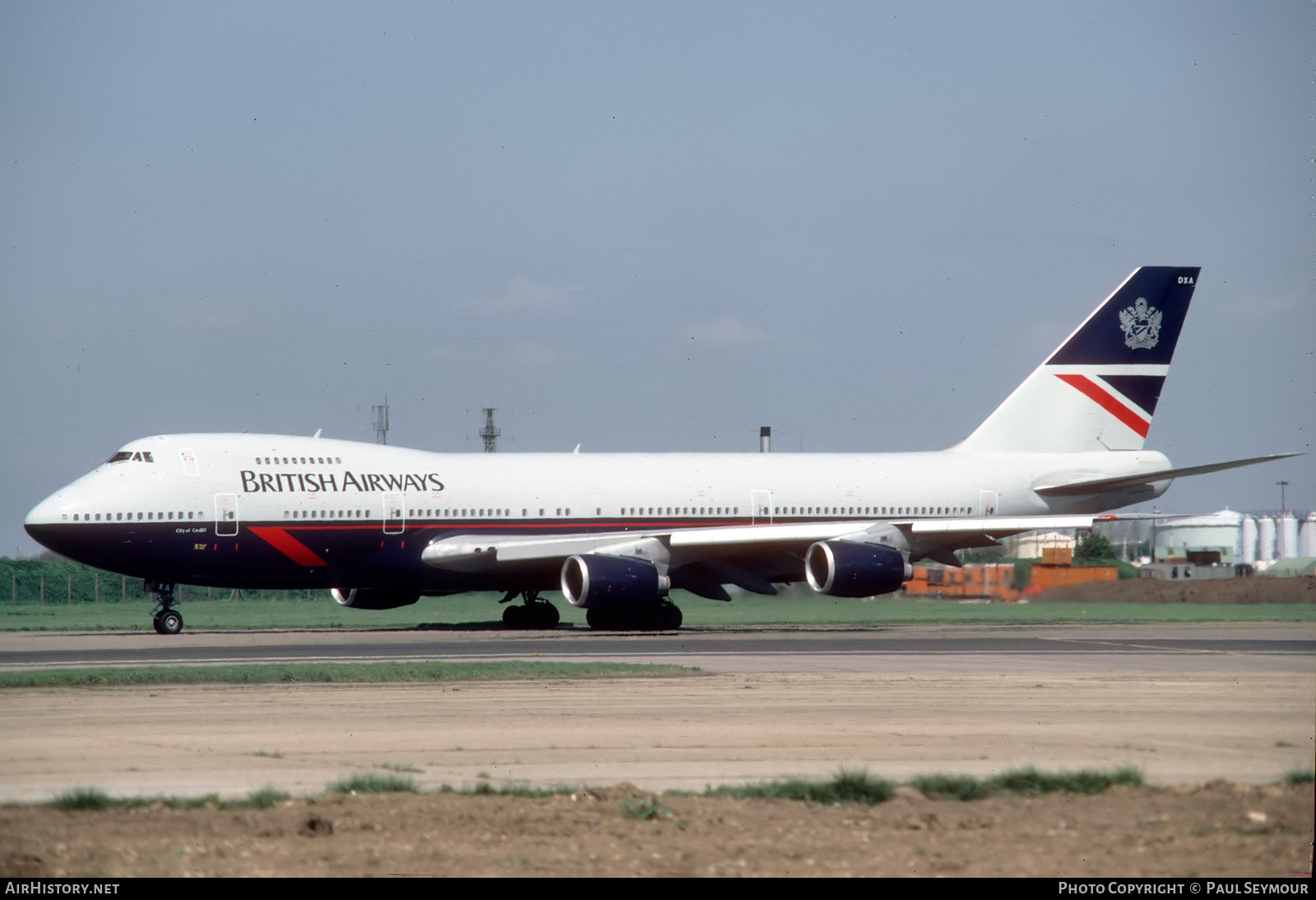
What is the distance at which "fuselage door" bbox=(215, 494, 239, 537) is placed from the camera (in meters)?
32.6

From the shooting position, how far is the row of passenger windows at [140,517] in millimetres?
31797

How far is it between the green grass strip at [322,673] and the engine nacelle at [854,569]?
37.1 feet

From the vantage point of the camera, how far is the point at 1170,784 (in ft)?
35.7

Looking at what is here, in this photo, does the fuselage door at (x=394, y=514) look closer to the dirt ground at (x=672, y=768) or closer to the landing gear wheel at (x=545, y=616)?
the landing gear wheel at (x=545, y=616)

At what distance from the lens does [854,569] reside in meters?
33.2

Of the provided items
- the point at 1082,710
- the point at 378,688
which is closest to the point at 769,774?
the point at 1082,710

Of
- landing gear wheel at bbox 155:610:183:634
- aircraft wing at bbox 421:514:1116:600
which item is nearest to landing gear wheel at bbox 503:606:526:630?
aircraft wing at bbox 421:514:1116:600

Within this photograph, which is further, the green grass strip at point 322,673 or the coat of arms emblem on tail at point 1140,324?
the coat of arms emblem on tail at point 1140,324

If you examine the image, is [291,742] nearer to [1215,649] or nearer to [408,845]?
[408,845]

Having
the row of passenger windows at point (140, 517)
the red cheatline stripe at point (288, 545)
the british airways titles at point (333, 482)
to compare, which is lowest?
the red cheatline stripe at point (288, 545)

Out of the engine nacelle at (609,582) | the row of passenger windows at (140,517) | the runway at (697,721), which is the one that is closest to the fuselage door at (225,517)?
the row of passenger windows at (140,517)

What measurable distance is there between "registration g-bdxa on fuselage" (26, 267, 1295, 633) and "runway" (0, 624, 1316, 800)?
661 centimetres

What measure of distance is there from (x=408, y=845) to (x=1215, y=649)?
67.3 feet

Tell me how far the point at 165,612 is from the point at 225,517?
255cm
